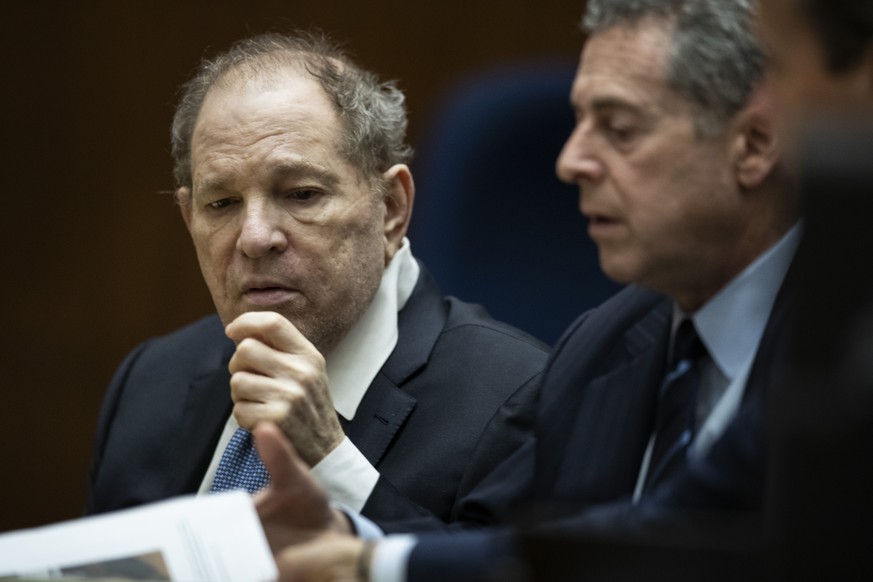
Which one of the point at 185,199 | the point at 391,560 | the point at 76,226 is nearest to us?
the point at 391,560

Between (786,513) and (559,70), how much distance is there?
5.49 ft

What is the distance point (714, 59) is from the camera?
1.40 metres

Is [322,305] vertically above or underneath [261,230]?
underneath

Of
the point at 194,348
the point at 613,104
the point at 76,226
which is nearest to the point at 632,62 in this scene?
the point at 613,104

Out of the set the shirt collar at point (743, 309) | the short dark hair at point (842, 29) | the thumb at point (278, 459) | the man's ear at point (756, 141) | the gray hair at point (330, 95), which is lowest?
the thumb at point (278, 459)

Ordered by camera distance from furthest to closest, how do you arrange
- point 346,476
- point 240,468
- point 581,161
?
point 240,468, point 346,476, point 581,161

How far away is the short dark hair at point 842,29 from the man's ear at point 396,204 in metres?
1.06

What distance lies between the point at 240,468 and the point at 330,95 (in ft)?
1.98

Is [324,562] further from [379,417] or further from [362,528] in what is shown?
[379,417]

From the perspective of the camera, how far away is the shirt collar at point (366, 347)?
1.96 m

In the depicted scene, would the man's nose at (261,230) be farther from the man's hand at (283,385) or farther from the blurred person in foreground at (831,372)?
the blurred person in foreground at (831,372)

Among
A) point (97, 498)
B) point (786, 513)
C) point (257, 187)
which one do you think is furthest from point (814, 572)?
point (97, 498)

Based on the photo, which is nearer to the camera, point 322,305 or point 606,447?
point 606,447

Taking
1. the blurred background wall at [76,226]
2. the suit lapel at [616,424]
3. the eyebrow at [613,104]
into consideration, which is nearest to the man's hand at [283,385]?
the suit lapel at [616,424]
